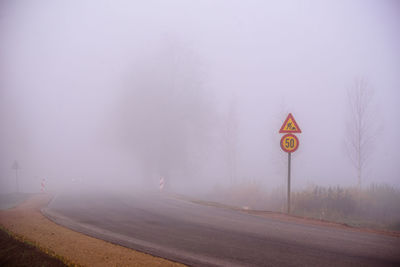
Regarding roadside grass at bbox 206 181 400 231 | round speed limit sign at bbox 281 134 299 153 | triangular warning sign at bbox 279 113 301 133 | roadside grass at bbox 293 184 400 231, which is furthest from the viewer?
roadside grass at bbox 293 184 400 231

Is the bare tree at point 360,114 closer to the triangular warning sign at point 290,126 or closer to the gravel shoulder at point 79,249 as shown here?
the triangular warning sign at point 290,126

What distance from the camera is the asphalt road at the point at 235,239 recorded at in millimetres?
5559

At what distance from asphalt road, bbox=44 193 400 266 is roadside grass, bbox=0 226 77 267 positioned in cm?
159

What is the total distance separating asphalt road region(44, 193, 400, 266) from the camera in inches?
219

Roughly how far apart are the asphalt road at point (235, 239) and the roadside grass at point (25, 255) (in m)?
1.59

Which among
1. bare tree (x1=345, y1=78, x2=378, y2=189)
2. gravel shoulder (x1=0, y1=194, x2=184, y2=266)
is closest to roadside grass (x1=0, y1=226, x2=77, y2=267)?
gravel shoulder (x1=0, y1=194, x2=184, y2=266)

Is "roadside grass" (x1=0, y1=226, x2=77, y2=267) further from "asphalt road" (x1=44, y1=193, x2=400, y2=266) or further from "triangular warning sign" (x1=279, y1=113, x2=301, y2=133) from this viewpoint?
"triangular warning sign" (x1=279, y1=113, x2=301, y2=133)

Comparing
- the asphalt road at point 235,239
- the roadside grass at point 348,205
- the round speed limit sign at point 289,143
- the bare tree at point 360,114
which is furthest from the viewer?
the bare tree at point 360,114

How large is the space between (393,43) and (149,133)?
76.6ft

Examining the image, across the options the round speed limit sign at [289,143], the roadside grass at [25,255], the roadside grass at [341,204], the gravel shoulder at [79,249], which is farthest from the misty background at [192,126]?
the roadside grass at [25,255]

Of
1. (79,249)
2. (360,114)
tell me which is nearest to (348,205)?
(360,114)

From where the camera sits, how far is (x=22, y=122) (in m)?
66.6

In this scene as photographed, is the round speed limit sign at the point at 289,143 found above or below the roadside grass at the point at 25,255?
above

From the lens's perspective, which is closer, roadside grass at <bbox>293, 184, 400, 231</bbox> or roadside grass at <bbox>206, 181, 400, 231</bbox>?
roadside grass at <bbox>206, 181, 400, 231</bbox>
